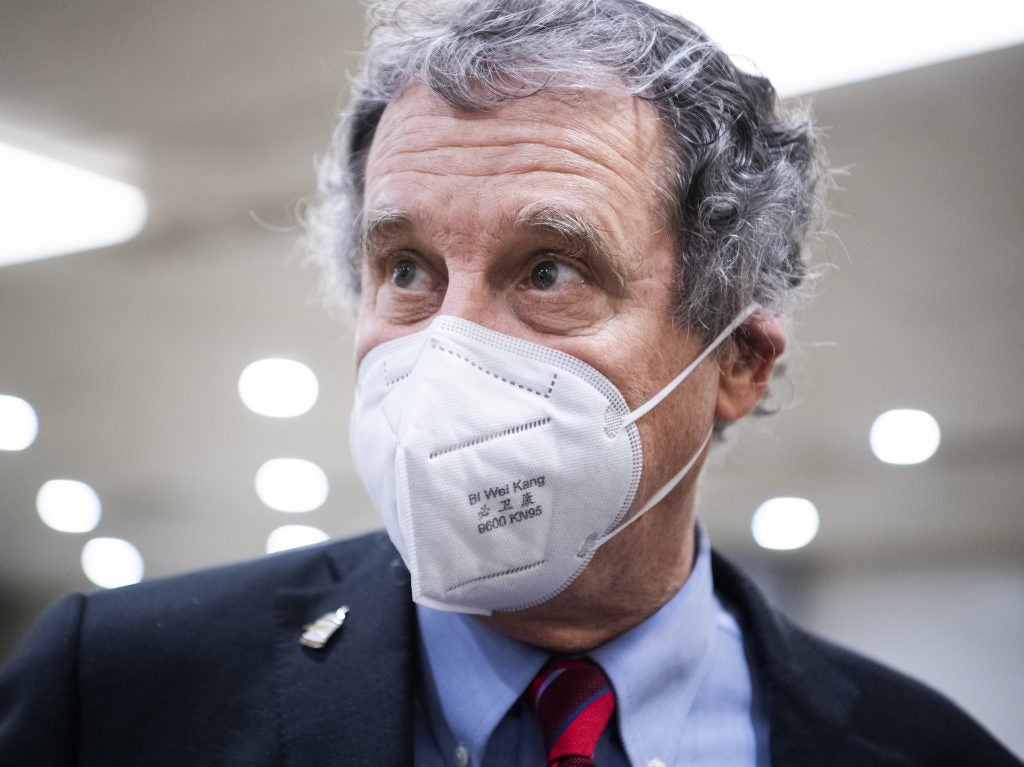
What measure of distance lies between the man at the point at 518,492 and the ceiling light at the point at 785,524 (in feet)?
3.45

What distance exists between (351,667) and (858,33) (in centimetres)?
176

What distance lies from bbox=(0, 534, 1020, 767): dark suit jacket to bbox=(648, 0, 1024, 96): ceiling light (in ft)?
4.22

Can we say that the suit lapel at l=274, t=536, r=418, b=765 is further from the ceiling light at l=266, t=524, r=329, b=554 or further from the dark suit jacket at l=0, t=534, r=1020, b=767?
the ceiling light at l=266, t=524, r=329, b=554

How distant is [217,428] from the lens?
2797 mm

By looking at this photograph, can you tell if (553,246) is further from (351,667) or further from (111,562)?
(111,562)

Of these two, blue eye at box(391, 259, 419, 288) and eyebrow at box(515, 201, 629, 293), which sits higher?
eyebrow at box(515, 201, 629, 293)

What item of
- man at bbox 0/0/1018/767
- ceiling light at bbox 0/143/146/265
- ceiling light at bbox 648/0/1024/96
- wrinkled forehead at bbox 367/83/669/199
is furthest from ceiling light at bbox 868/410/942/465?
ceiling light at bbox 0/143/146/265

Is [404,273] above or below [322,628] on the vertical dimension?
above

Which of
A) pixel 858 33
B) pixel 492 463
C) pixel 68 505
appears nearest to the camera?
pixel 492 463

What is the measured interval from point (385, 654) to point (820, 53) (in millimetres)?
1679

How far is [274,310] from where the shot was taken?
280 cm

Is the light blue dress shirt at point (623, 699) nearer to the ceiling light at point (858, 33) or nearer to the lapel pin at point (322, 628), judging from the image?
the lapel pin at point (322, 628)

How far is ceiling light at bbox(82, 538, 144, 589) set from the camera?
2713 millimetres

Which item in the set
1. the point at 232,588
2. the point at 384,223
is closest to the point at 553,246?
the point at 384,223
